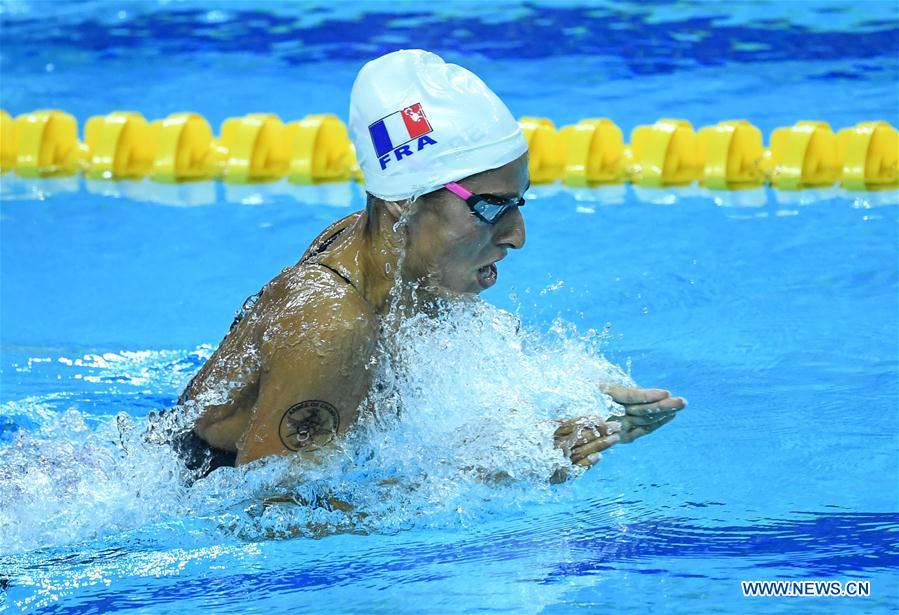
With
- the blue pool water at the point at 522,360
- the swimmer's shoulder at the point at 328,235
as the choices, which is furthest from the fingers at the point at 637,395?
the swimmer's shoulder at the point at 328,235

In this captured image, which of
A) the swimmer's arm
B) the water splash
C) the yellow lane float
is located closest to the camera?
the swimmer's arm

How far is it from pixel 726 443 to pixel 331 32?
6155 millimetres

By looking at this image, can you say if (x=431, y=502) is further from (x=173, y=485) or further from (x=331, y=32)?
(x=331, y=32)

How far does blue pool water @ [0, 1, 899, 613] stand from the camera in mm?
3082

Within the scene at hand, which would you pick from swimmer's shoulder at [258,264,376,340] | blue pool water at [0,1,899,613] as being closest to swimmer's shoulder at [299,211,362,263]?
swimmer's shoulder at [258,264,376,340]

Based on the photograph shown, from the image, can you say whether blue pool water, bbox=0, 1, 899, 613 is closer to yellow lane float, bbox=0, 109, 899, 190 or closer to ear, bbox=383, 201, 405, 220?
yellow lane float, bbox=0, 109, 899, 190

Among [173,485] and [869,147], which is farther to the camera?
[869,147]

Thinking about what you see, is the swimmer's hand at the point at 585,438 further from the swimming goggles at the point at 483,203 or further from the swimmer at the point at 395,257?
the swimming goggles at the point at 483,203

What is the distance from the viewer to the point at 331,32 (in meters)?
9.36

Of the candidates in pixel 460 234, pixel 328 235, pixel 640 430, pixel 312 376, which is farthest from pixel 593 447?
pixel 328 235

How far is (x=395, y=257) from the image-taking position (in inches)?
116

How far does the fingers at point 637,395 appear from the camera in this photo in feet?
9.84

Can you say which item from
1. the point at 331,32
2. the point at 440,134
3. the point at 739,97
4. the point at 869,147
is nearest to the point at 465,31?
the point at 331,32

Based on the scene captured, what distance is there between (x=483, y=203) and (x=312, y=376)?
1.83 feet
